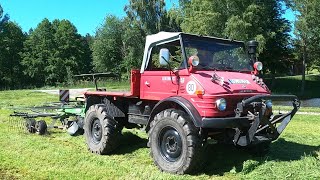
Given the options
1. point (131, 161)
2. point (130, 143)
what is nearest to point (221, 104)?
point (131, 161)

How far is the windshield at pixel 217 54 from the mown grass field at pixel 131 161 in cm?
147

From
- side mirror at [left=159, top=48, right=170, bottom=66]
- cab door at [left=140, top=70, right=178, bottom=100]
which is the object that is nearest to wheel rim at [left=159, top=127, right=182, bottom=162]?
cab door at [left=140, top=70, right=178, bottom=100]

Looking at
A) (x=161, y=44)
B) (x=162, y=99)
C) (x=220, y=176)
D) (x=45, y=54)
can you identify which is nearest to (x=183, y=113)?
(x=162, y=99)

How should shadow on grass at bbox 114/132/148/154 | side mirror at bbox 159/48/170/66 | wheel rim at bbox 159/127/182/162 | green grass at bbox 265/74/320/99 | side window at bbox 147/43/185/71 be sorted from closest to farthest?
wheel rim at bbox 159/127/182/162
side mirror at bbox 159/48/170/66
side window at bbox 147/43/185/71
shadow on grass at bbox 114/132/148/154
green grass at bbox 265/74/320/99

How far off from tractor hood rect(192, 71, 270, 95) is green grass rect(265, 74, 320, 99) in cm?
3210

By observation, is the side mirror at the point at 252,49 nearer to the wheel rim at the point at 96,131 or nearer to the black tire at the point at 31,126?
the wheel rim at the point at 96,131

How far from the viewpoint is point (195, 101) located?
6.49 meters

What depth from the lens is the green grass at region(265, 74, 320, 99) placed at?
39.4m

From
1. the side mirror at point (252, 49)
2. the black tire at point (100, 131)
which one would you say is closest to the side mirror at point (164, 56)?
the side mirror at point (252, 49)

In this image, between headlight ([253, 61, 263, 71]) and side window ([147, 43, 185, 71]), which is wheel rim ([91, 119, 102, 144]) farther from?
headlight ([253, 61, 263, 71])

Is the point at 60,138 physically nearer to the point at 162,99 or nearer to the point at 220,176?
the point at 162,99

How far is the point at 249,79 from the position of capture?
7.21m

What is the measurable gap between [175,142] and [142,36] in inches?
2022

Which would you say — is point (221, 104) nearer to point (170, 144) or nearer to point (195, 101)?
point (195, 101)
